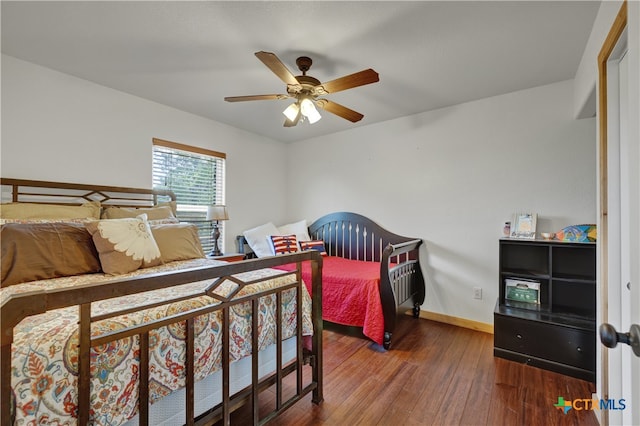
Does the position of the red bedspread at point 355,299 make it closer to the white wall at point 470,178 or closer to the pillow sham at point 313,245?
the pillow sham at point 313,245

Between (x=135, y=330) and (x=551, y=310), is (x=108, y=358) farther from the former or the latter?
(x=551, y=310)

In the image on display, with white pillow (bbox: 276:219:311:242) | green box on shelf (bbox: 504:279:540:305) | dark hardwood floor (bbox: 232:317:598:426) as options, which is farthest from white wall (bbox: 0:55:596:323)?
dark hardwood floor (bbox: 232:317:598:426)

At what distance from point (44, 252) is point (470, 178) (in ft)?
11.5

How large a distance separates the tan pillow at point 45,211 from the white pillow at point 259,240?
166cm

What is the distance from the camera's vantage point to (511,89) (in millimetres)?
2652

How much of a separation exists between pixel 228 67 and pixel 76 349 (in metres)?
2.09

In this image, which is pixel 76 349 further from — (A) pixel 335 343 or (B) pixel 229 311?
(A) pixel 335 343

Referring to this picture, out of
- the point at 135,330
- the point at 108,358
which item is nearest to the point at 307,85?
the point at 135,330

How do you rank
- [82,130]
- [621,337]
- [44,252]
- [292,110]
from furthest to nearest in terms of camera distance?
[82,130]
[292,110]
[44,252]
[621,337]

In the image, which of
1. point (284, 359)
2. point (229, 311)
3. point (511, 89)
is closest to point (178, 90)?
point (229, 311)

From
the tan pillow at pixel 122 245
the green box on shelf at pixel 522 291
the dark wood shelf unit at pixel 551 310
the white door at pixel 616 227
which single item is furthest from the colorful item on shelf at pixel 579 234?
the tan pillow at pixel 122 245

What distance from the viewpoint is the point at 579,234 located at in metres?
2.27

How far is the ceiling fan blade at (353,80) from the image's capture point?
1.74 meters
